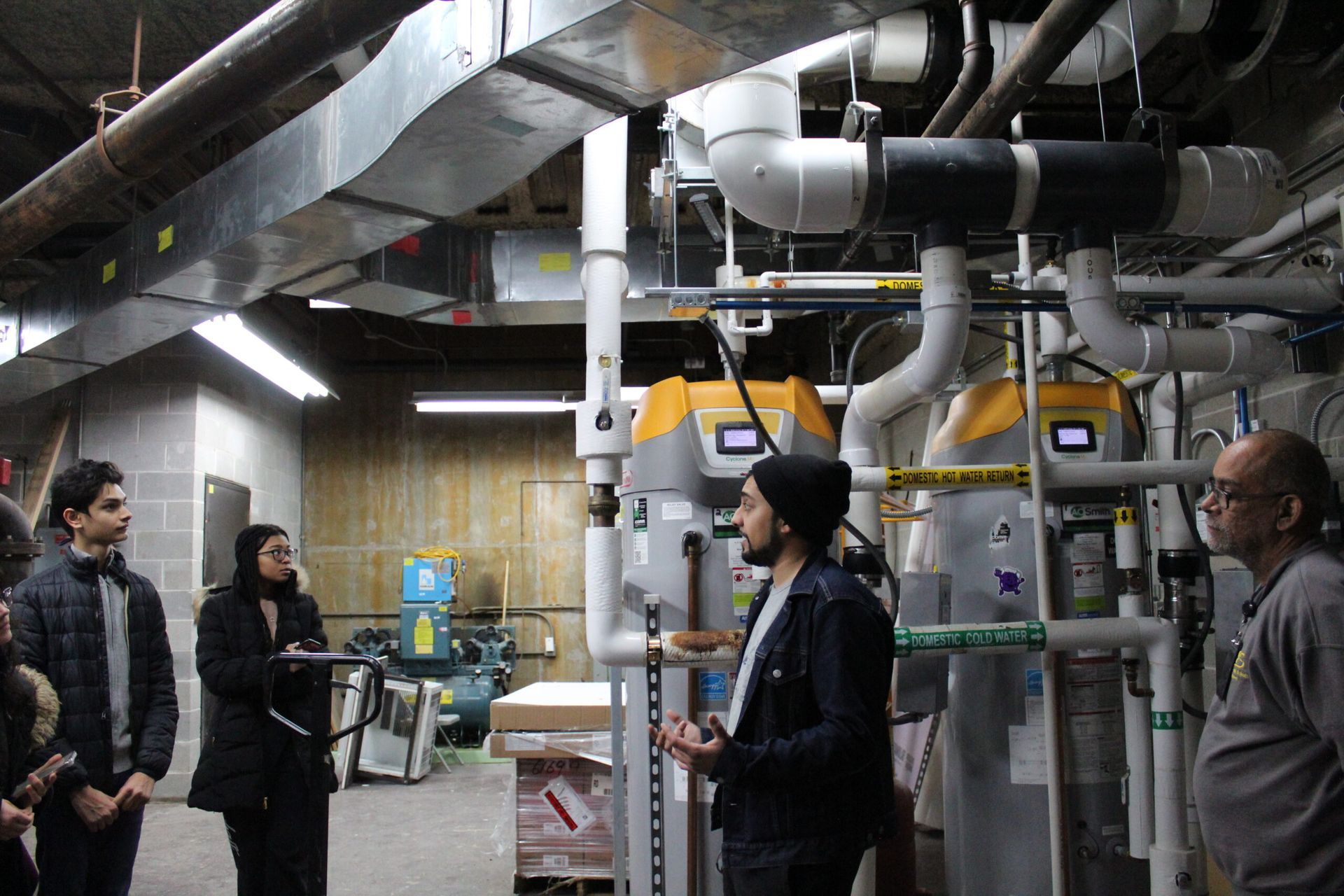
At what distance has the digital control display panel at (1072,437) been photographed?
2.91m

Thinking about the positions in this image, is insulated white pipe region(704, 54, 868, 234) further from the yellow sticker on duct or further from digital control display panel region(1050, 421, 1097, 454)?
the yellow sticker on duct

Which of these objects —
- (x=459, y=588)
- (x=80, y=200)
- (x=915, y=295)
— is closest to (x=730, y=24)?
(x=915, y=295)

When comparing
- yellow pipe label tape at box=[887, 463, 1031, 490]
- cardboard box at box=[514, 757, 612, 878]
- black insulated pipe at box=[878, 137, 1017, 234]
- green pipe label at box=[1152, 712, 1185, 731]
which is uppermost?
black insulated pipe at box=[878, 137, 1017, 234]

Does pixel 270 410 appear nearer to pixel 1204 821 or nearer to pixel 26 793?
pixel 26 793

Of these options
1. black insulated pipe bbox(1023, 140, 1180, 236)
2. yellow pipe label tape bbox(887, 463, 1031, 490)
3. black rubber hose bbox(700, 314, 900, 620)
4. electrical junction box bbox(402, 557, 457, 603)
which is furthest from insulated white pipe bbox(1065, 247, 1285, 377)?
electrical junction box bbox(402, 557, 457, 603)

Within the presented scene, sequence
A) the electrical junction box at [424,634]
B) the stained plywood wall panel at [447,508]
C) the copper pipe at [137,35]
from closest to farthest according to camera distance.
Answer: the copper pipe at [137,35] < the electrical junction box at [424,634] < the stained plywood wall panel at [447,508]

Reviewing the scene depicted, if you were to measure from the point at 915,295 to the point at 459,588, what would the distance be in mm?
6558

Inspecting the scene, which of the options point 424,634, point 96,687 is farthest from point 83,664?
point 424,634

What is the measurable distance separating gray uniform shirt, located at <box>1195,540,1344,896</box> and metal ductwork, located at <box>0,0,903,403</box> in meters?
1.27

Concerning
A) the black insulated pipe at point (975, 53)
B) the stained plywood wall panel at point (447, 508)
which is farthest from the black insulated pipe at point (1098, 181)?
the stained plywood wall panel at point (447, 508)

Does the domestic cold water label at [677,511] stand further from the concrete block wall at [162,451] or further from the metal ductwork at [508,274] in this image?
the concrete block wall at [162,451]

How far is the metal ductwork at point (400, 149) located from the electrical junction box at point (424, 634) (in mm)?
3416

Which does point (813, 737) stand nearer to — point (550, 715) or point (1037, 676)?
point (1037, 676)

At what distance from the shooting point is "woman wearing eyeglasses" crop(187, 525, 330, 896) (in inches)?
101
